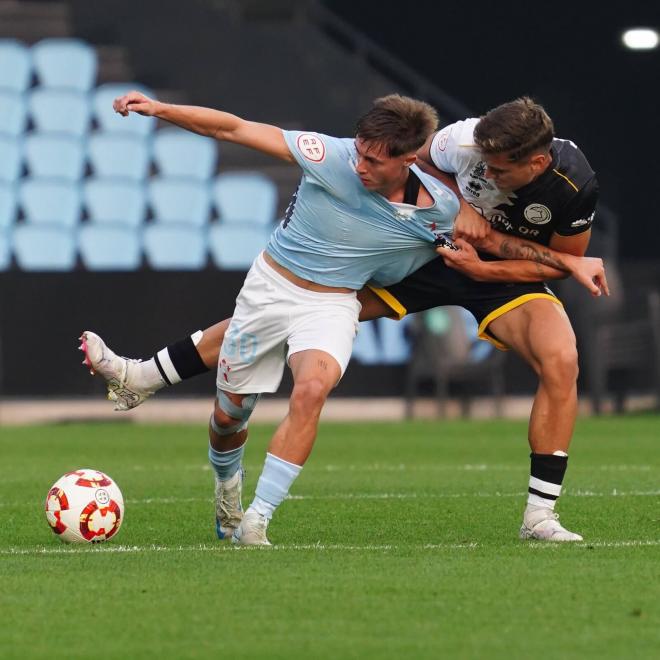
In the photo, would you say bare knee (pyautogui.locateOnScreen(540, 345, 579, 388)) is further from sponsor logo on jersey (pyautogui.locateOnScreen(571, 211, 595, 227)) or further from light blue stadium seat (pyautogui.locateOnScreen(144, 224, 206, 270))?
light blue stadium seat (pyautogui.locateOnScreen(144, 224, 206, 270))

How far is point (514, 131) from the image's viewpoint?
607cm

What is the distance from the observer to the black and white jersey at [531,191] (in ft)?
21.0

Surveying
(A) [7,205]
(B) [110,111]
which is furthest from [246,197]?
(A) [7,205]

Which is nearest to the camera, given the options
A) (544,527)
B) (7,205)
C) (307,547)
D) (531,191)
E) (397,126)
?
(397,126)

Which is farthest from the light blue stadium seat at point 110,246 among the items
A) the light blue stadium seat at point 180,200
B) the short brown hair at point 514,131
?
the short brown hair at point 514,131

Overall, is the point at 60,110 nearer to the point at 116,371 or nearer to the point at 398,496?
the point at 398,496

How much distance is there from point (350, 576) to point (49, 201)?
Answer: 45.7 ft

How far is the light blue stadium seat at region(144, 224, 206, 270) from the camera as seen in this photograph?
18391 millimetres

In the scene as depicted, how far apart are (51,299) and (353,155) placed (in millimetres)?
11189

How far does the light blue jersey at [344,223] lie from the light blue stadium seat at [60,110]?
511 inches

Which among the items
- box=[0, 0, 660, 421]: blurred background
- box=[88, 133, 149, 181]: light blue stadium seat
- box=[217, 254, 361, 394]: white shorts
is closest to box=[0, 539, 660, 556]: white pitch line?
box=[217, 254, 361, 394]: white shorts

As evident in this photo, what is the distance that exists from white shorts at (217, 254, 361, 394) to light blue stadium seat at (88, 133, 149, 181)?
40.9 ft

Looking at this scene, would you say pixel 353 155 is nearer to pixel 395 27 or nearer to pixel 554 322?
pixel 554 322

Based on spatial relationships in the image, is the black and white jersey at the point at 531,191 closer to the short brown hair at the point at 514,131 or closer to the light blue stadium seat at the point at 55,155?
the short brown hair at the point at 514,131
